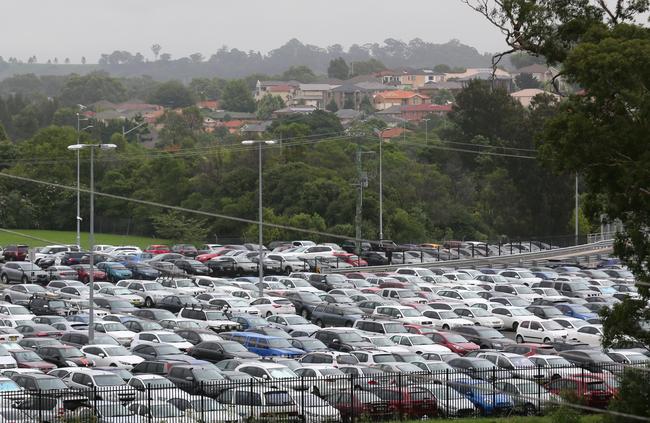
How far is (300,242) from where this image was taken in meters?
79.9

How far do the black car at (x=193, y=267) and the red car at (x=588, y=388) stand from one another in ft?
128

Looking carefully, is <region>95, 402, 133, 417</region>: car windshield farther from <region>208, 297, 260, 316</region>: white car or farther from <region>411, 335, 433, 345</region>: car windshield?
<region>208, 297, 260, 316</region>: white car

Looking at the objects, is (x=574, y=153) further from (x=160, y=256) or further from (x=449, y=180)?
(x=449, y=180)

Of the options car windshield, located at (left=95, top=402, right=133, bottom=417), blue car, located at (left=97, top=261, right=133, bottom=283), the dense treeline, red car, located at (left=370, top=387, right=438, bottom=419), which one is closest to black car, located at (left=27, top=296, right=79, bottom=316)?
blue car, located at (left=97, top=261, right=133, bottom=283)

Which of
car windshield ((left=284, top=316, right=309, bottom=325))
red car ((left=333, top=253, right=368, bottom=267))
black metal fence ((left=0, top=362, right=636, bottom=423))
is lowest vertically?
red car ((left=333, top=253, right=368, bottom=267))

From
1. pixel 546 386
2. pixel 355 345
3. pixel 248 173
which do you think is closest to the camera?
pixel 546 386

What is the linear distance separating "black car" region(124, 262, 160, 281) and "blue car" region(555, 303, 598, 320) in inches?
886

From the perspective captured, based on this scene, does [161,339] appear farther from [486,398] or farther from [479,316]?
[479,316]

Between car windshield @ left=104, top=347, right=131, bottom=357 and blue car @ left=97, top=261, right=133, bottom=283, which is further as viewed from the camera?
blue car @ left=97, top=261, right=133, bottom=283

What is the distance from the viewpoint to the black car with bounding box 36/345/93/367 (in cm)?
3675

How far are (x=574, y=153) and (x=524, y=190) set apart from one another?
69339 millimetres

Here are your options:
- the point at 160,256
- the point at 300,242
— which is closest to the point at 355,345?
the point at 160,256

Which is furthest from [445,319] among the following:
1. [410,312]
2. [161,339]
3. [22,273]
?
[22,273]

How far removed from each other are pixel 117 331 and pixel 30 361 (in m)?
6.56
